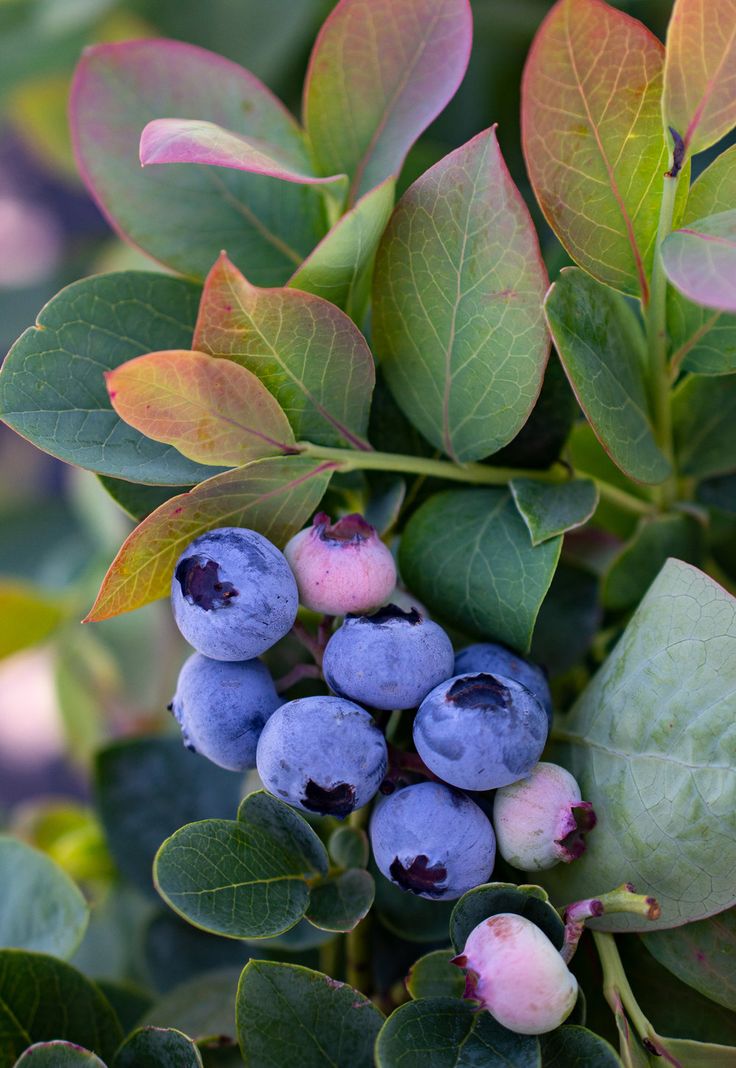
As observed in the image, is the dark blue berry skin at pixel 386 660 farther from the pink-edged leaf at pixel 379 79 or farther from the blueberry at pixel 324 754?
the pink-edged leaf at pixel 379 79

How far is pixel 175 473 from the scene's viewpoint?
0.42 meters

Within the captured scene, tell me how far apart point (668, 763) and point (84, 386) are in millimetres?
295

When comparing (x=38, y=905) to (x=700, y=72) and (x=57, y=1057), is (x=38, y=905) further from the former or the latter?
(x=700, y=72)

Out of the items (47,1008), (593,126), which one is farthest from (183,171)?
(47,1008)

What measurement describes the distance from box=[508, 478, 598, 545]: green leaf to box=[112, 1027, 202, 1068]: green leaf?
0.87ft

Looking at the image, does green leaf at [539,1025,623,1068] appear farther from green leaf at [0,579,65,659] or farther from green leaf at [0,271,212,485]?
green leaf at [0,579,65,659]

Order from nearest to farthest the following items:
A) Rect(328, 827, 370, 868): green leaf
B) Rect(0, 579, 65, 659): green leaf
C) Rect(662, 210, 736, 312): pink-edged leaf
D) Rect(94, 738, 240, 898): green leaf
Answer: Rect(662, 210, 736, 312): pink-edged leaf, Rect(328, 827, 370, 868): green leaf, Rect(94, 738, 240, 898): green leaf, Rect(0, 579, 65, 659): green leaf

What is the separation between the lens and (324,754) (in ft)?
1.21

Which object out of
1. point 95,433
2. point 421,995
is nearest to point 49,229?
point 95,433

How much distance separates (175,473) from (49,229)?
1342 millimetres

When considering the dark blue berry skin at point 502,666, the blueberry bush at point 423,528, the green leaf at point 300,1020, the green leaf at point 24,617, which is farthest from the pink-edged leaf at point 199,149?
the green leaf at point 24,617

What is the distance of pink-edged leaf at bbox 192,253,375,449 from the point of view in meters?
0.38

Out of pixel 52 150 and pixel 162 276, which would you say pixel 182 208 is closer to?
pixel 162 276

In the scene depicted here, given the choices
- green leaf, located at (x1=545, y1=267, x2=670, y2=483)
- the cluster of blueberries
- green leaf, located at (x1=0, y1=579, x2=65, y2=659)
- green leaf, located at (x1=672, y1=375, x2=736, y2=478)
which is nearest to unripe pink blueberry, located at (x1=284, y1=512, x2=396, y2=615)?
the cluster of blueberries
